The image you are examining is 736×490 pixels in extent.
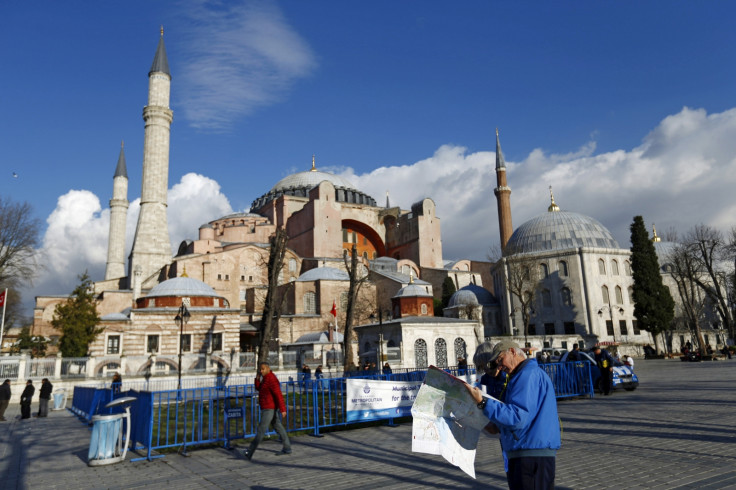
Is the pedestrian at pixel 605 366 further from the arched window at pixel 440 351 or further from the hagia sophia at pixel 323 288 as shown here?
the arched window at pixel 440 351

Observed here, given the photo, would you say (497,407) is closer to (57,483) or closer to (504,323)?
(57,483)

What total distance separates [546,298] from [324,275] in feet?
59.6

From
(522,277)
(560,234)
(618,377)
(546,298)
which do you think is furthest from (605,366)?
(560,234)

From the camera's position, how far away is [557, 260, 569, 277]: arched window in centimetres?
3947

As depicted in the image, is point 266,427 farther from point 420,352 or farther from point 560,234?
point 560,234

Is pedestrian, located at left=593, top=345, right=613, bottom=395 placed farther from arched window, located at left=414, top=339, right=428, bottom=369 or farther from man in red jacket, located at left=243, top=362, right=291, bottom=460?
arched window, located at left=414, top=339, right=428, bottom=369

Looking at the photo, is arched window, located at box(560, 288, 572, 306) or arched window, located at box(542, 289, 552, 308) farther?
arched window, located at box(542, 289, 552, 308)

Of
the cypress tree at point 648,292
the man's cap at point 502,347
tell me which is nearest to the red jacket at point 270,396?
the man's cap at point 502,347

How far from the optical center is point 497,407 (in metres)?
2.88

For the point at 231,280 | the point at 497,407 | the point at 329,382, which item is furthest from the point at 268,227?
the point at 497,407

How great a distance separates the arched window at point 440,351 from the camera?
26469 millimetres

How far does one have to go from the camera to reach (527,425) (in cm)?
295

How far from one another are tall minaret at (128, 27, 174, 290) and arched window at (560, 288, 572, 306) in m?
31.7

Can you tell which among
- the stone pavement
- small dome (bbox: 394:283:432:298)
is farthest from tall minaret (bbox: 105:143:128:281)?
the stone pavement
